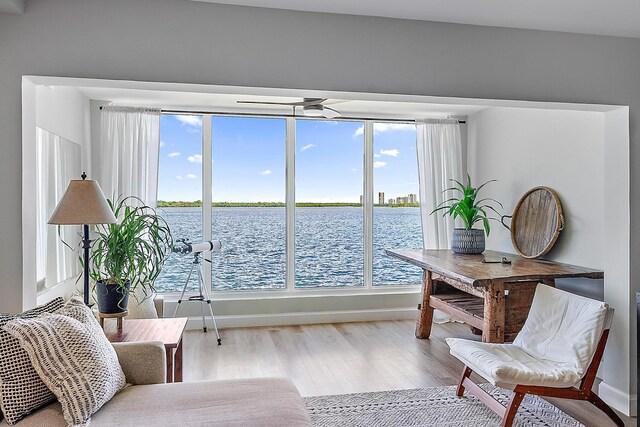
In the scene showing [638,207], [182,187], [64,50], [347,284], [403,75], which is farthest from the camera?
[347,284]

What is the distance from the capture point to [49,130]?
3852 mm

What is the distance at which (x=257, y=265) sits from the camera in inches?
219

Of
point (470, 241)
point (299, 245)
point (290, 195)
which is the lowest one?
point (299, 245)

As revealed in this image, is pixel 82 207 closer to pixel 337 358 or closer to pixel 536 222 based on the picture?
pixel 337 358

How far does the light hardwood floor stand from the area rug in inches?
5.5

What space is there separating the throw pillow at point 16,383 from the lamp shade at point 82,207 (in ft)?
2.64

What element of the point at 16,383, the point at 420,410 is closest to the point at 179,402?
the point at 16,383

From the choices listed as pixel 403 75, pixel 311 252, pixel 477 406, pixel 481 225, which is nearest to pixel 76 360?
pixel 403 75

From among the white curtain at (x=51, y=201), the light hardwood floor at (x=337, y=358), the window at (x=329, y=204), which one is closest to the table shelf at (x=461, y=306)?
the light hardwood floor at (x=337, y=358)

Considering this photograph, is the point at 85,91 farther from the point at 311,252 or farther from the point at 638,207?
the point at 638,207

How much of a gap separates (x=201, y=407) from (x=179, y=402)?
12cm

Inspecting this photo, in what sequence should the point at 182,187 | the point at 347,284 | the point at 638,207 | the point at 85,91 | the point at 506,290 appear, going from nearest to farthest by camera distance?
the point at 638,207, the point at 506,290, the point at 85,91, the point at 182,187, the point at 347,284

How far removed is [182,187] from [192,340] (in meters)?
1.62

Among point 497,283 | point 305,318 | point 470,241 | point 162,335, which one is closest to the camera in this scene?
point 162,335
